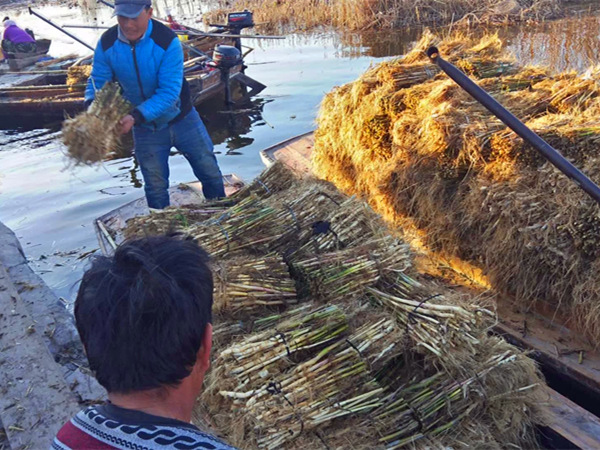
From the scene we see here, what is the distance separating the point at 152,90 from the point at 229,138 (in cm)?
727

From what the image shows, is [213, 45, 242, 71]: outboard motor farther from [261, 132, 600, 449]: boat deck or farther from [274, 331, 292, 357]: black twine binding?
[274, 331, 292, 357]: black twine binding

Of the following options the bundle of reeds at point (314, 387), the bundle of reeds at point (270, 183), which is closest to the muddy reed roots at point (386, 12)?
the bundle of reeds at point (270, 183)

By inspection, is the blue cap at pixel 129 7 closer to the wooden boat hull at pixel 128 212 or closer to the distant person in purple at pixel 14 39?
the wooden boat hull at pixel 128 212

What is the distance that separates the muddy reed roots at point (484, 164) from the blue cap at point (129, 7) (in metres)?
2.30

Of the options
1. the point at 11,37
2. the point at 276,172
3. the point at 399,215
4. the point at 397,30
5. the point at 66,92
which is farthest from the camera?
the point at 397,30

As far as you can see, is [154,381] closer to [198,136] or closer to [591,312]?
[591,312]

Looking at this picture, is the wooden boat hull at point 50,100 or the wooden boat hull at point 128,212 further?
the wooden boat hull at point 50,100

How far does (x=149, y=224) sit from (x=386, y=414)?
7.51ft

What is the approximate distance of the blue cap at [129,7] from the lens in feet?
15.5

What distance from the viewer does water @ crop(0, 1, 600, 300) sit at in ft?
27.3

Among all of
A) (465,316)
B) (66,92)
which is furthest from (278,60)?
(465,316)

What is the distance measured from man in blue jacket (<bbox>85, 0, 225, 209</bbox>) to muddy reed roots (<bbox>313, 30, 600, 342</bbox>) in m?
1.59

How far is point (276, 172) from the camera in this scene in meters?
4.85

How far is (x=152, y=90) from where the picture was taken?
5234 millimetres
